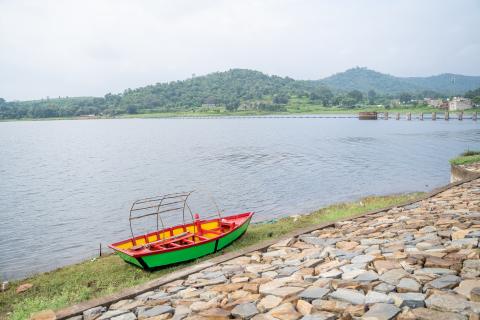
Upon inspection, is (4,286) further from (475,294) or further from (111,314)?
(475,294)

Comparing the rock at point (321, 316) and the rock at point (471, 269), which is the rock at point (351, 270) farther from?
the rock at point (471, 269)

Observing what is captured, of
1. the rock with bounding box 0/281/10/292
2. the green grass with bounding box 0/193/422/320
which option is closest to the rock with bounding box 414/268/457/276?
the green grass with bounding box 0/193/422/320

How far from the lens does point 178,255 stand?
13.3 m

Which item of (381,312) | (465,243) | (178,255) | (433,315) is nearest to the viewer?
(433,315)

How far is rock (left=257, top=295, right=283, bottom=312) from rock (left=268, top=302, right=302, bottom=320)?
13 cm

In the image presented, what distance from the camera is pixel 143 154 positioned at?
6147cm

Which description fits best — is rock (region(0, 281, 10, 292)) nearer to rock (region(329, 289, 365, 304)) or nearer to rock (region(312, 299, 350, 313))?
rock (region(312, 299, 350, 313))

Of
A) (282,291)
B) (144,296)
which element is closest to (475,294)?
(282,291)

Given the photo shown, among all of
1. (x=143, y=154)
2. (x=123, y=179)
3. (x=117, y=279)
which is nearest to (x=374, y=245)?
(x=117, y=279)

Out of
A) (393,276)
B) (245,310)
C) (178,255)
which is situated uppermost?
(393,276)

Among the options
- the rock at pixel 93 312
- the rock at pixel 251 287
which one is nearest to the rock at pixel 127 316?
the rock at pixel 93 312

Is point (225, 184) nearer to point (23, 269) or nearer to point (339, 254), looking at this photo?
point (23, 269)

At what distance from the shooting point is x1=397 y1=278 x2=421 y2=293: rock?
6.16 meters

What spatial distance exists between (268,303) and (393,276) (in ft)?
7.10
